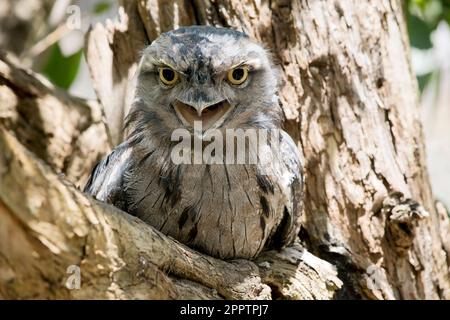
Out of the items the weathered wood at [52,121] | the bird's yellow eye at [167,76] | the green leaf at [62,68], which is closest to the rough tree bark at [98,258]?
the bird's yellow eye at [167,76]

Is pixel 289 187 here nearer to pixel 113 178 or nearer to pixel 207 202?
pixel 207 202

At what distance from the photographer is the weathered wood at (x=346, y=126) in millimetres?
3287

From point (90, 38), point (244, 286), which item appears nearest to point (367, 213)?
point (244, 286)

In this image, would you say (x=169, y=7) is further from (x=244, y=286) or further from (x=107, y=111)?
(x=244, y=286)

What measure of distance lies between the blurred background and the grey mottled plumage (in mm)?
1461

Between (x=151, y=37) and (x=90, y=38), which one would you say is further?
(x=90, y=38)

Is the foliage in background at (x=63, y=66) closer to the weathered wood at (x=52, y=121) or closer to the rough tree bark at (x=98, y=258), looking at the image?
the weathered wood at (x=52, y=121)

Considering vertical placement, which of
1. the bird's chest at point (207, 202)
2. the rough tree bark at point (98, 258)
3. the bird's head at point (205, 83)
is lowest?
the rough tree bark at point (98, 258)

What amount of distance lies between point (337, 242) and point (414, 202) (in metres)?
0.42

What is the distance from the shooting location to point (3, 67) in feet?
12.0

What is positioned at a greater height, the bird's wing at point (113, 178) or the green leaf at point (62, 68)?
the green leaf at point (62, 68)

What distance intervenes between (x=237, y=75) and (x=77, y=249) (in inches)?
40.9

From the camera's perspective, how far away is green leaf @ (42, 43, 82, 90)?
15.2 feet

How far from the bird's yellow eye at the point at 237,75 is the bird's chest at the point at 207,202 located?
35 cm
